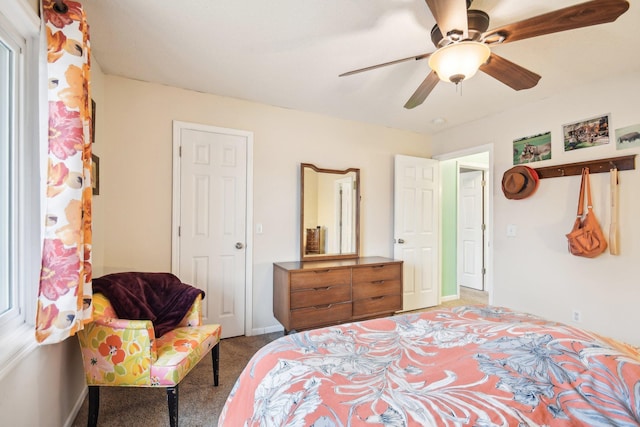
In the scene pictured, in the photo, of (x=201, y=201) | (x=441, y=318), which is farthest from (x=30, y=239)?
(x=441, y=318)

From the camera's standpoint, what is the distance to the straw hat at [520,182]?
2951mm

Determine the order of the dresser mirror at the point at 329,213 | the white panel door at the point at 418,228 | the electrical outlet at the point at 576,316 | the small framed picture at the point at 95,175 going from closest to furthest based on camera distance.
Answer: the small framed picture at the point at 95,175 → the electrical outlet at the point at 576,316 → the dresser mirror at the point at 329,213 → the white panel door at the point at 418,228

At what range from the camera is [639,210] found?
91.4 inches

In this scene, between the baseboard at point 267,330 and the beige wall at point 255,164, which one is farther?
the baseboard at point 267,330

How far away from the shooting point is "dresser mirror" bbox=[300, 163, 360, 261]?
3266 mm

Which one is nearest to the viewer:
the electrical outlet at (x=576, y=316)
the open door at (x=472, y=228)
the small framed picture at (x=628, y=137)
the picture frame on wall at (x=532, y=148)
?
the small framed picture at (x=628, y=137)

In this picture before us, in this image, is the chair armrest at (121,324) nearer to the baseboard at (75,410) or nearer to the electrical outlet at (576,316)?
the baseboard at (75,410)

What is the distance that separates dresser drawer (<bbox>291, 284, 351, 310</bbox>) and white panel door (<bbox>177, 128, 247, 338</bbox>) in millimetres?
632

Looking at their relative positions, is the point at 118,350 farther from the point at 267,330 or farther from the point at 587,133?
the point at 587,133

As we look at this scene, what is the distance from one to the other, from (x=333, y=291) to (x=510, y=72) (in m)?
2.24

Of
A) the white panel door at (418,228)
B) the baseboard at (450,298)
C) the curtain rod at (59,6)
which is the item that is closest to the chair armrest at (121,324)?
the curtain rod at (59,6)

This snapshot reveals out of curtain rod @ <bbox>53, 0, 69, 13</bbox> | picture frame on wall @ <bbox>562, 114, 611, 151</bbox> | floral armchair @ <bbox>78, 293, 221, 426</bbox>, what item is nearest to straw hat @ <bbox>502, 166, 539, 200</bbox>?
picture frame on wall @ <bbox>562, 114, 611, 151</bbox>

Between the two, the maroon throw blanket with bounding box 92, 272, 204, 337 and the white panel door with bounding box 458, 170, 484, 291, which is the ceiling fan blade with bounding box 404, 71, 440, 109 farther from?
the white panel door with bounding box 458, 170, 484, 291

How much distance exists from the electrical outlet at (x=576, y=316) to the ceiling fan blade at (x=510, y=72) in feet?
7.04
